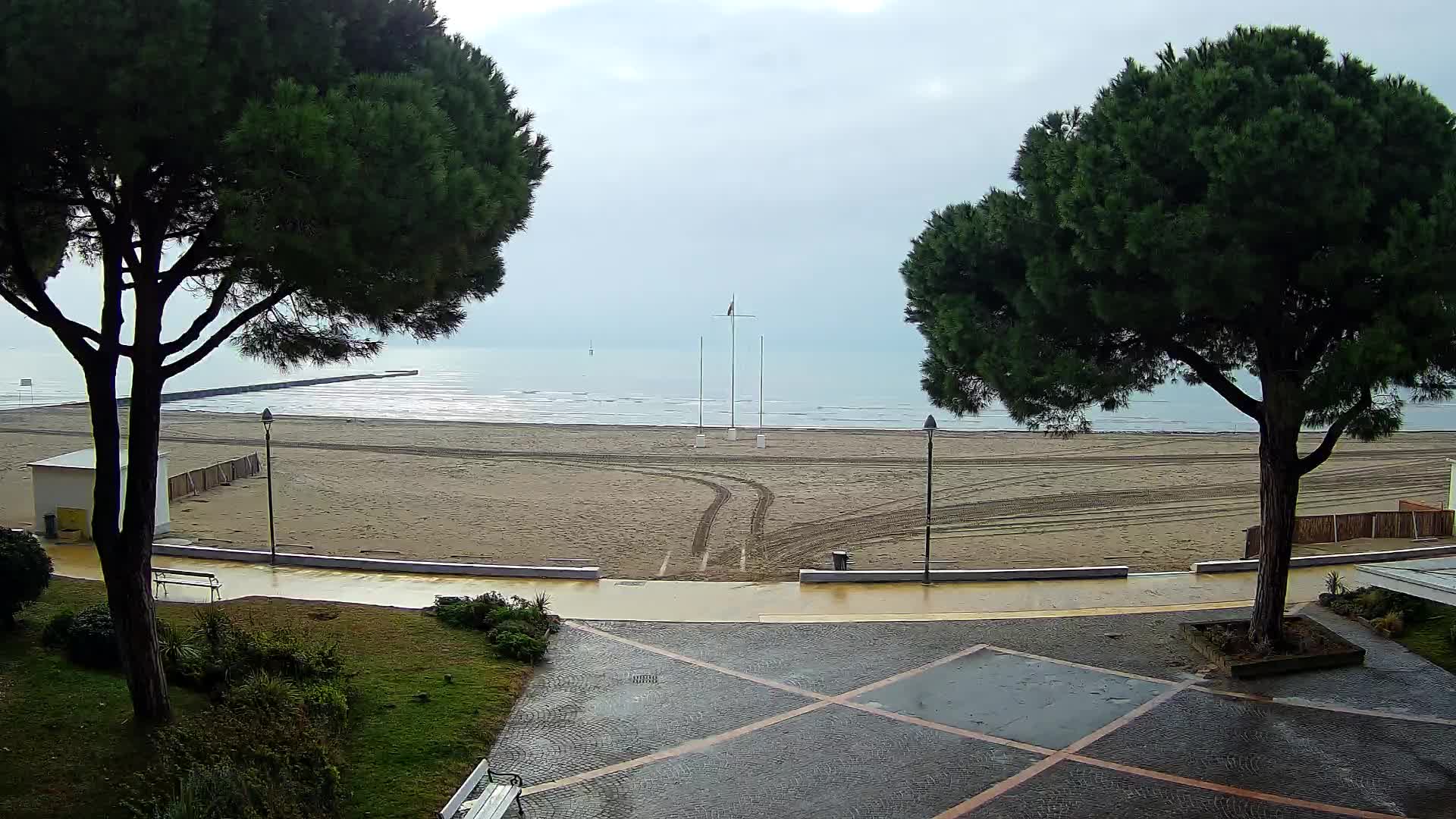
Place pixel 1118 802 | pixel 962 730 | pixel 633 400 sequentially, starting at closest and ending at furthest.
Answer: pixel 1118 802 < pixel 962 730 < pixel 633 400

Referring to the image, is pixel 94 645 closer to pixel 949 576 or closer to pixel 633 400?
pixel 949 576

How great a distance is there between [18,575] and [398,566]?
607cm

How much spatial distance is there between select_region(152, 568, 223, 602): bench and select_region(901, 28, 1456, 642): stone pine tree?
10.6m

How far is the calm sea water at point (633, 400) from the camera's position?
63344 mm

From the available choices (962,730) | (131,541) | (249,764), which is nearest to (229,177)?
(131,541)

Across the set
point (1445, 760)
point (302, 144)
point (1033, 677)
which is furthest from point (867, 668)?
point (302, 144)

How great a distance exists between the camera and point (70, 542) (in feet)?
54.9

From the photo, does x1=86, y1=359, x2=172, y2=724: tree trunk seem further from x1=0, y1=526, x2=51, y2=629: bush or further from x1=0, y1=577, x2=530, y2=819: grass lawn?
x1=0, y1=526, x2=51, y2=629: bush

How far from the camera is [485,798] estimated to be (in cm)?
655

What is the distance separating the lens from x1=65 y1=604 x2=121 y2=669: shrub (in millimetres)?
8859

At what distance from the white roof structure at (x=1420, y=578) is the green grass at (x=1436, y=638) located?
489 mm

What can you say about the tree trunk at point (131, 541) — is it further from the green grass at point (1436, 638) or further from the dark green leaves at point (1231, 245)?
the green grass at point (1436, 638)

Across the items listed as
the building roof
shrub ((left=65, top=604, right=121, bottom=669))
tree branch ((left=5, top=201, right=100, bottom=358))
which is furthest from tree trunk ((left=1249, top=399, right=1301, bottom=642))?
the building roof

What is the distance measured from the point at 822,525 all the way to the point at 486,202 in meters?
17.5
